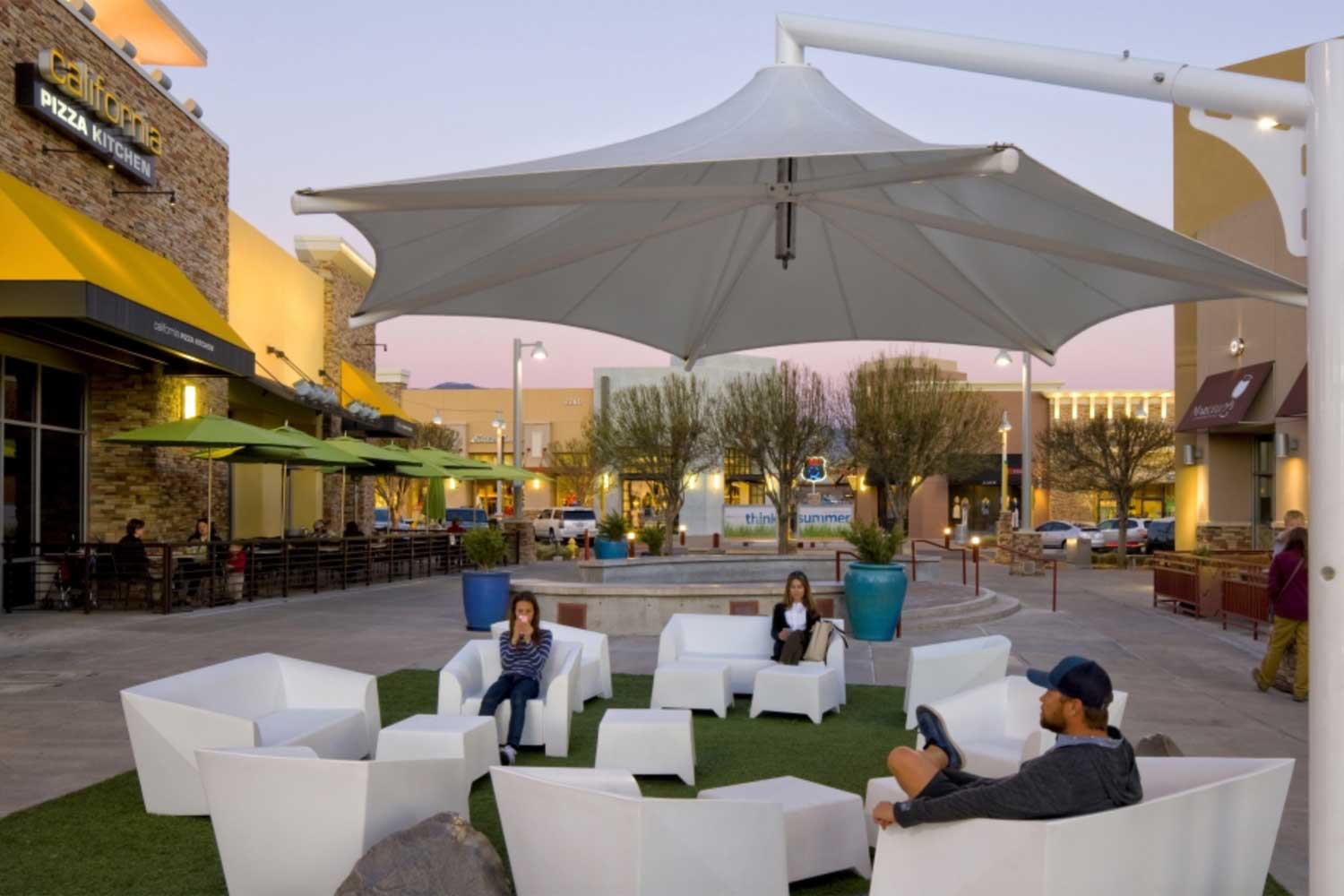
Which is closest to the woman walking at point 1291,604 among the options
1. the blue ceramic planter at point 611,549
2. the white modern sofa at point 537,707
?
the white modern sofa at point 537,707

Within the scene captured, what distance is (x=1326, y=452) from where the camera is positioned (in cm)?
325

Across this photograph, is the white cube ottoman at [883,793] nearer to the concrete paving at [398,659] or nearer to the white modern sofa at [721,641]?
the concrete paving at [398,659]

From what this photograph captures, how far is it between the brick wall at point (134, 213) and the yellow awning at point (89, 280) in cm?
52

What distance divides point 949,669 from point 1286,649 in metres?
3.67

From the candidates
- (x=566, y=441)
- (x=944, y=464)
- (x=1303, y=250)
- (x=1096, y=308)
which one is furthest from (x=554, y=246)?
(x=566, y=441)

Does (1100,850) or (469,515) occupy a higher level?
(1100,850)

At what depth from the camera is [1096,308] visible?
7984 millimetres

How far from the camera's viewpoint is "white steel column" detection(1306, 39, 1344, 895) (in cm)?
323

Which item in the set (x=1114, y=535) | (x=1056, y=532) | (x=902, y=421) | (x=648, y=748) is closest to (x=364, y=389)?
(x=902, y=421)

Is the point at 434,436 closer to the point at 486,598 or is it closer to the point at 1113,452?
the point at 1113,452

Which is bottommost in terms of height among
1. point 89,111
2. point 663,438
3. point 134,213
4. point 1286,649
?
point 1286,649

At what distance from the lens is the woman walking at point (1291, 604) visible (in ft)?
33.7

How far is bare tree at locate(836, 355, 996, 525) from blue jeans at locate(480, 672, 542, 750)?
2671 centimetres

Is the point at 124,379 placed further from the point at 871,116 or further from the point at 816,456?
the point at 816,456
